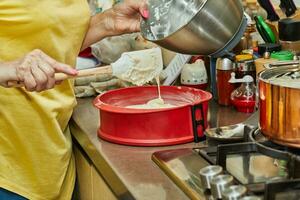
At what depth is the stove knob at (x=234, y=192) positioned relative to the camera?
2.45 feet

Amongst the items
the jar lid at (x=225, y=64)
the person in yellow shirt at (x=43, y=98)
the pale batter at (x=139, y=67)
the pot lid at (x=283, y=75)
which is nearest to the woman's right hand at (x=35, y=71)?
the person in yellow shirt at (x=43, y=98)

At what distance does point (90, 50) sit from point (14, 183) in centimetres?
66

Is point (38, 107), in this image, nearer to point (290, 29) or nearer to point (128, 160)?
point (128, 160)

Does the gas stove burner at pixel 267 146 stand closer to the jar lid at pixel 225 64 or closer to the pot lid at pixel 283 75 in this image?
the pot lid at pixel 283 75

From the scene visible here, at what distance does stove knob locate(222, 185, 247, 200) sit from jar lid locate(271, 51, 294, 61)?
55 cm

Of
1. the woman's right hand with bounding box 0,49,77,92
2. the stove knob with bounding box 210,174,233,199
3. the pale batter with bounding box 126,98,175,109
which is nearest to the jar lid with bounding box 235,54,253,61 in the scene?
the pale batter with bounding box 126,98,175,109

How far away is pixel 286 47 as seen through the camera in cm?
135

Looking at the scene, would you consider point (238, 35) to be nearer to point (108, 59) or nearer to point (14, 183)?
point (14, 183)

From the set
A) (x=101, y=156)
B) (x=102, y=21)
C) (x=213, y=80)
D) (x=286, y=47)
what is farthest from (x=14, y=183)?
(x=286, y=47)

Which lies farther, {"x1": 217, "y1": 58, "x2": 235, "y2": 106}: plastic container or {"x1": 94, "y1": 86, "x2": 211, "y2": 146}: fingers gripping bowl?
{"x1": 217, "y1": 58, "x2": 235, "y2": 106}: plastic container

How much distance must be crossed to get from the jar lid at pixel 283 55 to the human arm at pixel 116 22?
0.33 meters

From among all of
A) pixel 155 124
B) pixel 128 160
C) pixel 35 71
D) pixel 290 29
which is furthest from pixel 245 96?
pixel 35 71

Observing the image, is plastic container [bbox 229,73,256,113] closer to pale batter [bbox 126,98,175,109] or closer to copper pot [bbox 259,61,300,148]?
pale batter [bbox 126,98,175,109]

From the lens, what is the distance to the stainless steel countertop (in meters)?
0.89
